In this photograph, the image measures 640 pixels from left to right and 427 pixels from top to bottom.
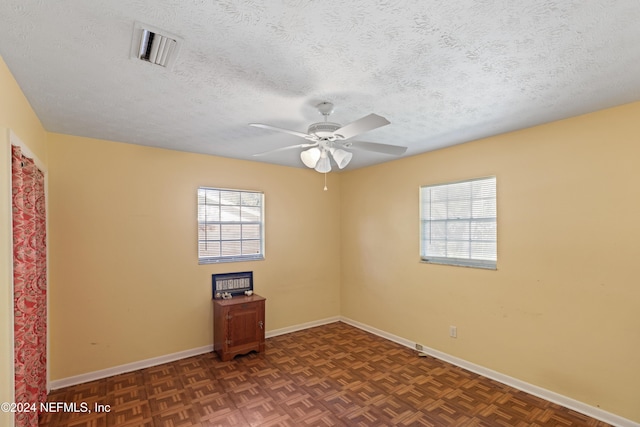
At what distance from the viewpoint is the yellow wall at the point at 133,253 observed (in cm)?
309

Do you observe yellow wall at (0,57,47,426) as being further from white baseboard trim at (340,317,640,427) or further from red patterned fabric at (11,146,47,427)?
white baseboard trim at (340,317,640,427)

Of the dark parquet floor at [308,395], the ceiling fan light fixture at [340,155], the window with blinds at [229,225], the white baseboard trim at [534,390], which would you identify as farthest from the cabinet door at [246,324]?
the ceiling fan light fixture at [340,155]

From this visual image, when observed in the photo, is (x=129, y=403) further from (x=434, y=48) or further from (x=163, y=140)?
(x=434, y=48)

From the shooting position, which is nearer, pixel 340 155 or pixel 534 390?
Answer: pixel 340 155

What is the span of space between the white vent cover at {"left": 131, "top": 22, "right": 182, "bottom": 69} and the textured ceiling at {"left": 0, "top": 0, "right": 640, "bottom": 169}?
0.13 ft

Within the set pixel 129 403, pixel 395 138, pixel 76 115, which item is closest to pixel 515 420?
pixel 395 138

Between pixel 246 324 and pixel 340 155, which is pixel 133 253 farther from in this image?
pixel 340 155

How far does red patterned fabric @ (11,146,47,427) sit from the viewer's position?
1.88 meters

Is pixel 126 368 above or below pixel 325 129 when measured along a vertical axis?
below

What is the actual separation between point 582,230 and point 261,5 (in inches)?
117

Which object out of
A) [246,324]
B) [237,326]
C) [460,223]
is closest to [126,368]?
[237,326]

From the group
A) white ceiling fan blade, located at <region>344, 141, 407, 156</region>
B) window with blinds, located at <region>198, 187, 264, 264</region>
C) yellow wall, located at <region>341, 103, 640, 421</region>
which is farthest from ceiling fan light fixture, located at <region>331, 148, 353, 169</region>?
window with blinds, located at <region>198, 187, 264, 264</region>

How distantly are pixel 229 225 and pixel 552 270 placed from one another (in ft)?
12.0

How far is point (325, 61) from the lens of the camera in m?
1.72
